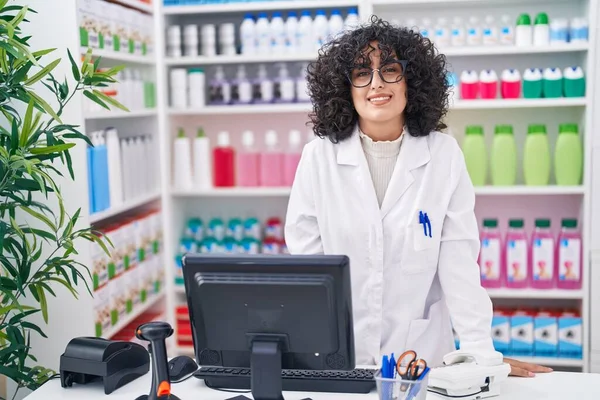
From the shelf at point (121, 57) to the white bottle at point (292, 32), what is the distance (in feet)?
2.41

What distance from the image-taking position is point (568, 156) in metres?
3.65

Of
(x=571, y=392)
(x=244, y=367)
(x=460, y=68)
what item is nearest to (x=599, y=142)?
(x=460, y=68)

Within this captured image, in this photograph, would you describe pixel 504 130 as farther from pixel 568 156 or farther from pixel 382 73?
pixel 382 73

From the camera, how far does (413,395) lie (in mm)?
1518

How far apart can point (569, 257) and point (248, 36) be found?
2013 millimetres

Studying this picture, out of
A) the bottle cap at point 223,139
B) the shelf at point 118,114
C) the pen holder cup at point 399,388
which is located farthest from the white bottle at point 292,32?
the pen holder cup at point 399,388

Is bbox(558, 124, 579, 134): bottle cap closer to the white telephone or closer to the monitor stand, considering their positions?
the white telephone

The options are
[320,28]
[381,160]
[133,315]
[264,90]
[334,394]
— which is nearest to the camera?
[334,394]

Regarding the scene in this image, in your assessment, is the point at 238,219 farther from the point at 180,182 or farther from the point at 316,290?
the point at 316,290

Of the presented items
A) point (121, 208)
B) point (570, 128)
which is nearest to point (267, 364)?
point (121, 208)

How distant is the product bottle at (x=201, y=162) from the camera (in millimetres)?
4031

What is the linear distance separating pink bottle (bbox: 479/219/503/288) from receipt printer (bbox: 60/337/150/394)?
228 centimetres

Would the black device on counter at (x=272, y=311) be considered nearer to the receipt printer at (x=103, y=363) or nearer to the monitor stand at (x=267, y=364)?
the monitor stand at (x=267, y=364)

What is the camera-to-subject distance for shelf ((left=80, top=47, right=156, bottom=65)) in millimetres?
3168
